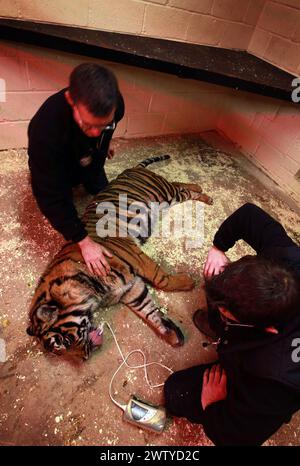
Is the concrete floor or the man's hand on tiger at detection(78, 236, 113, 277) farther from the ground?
the man's hand on tiger at detection(78, 236, 113, 277)

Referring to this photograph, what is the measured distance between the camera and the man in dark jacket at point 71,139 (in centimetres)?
111

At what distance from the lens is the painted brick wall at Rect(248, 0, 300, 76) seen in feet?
7.68

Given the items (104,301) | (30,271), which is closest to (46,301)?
(104,301)

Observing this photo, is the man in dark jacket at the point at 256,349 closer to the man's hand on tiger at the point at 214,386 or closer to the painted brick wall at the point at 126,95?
the man's hand on tiger at the point at 214,386

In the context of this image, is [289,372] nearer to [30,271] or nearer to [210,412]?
[210,412]

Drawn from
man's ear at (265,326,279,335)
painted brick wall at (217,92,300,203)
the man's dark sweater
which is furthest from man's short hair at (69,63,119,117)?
painted brick wall at (217,92,300,203)

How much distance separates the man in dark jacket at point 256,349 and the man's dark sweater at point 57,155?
0.89 meters

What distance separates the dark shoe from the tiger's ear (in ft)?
2.77

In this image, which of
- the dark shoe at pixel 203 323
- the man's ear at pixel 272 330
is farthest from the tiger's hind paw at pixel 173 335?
the man's ear at pixel 272 330

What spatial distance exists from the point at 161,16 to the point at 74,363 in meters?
2.60

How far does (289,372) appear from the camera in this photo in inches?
37.1

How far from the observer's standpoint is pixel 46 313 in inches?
53.8

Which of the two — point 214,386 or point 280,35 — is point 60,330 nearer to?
point 214,386

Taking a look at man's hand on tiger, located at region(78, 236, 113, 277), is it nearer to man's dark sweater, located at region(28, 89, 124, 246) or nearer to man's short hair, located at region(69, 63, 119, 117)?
man's dark sweater, located at region(28, 89, 124, 246)
